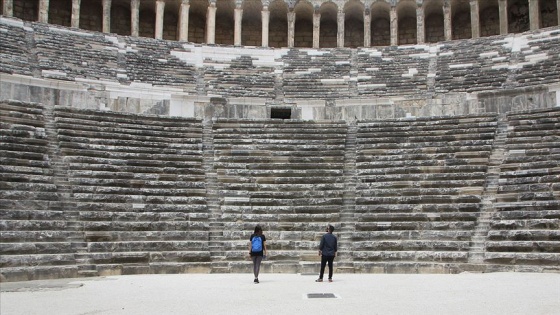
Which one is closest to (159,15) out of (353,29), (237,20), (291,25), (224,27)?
(237,20)

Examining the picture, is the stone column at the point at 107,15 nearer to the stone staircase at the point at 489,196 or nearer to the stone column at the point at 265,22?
the stone column at the point at 265,22

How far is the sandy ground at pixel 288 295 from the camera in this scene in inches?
263

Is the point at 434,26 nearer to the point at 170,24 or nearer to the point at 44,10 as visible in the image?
the point at 170,24

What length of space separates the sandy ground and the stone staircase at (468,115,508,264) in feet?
3.70

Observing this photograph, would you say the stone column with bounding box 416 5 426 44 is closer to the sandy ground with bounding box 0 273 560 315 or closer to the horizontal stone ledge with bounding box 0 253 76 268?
the sandy ground with bounding box 0 273 560 315

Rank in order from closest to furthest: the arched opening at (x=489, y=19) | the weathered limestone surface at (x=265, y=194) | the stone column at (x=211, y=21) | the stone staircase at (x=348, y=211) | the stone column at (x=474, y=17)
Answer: the weathered limestone surface at (x=265, y=194) < the stone staircase at (x=348, y=211) < the stone column at (x=474, y=17) < the stone column at (x=211, y=21) < the arched opening at (x=489, y=19)

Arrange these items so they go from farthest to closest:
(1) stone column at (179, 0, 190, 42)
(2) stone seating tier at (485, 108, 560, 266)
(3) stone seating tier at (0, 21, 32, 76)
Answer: (1) stone column at (179, 0, 190, 42), (3) stone seating tier at (0, 21, 32, 76), (2) stone seating tier at (485, 108, 560, 266)

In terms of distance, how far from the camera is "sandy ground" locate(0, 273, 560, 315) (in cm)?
669

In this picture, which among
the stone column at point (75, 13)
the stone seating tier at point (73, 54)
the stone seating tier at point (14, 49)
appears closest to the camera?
the stone seating tier at point (14, 49)

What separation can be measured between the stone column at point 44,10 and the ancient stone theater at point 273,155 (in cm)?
390

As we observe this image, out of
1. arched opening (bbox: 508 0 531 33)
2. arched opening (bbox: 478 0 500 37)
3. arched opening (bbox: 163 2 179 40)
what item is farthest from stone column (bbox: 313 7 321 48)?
arched opening (bbox: 508 0 531 33)

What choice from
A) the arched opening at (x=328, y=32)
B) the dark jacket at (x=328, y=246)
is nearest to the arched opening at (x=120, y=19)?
the arched opening at (x=328, y=32)

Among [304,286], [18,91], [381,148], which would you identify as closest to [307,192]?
[381,148]

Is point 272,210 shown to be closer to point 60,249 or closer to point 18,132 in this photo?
point 60,249
